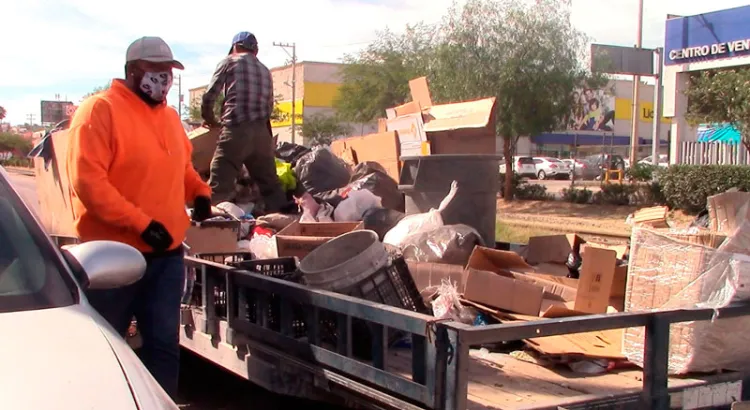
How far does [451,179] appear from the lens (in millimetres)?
6156

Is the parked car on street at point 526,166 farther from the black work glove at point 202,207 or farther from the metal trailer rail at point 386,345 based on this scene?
the metal trailer rail at point 386,345

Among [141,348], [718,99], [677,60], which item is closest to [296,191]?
[141,348]

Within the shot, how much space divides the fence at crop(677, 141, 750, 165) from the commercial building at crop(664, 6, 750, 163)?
0.30 m

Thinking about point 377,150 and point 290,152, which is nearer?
point 377,150

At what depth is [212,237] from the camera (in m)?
5.15

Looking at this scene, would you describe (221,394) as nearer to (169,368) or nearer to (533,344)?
(169,368)

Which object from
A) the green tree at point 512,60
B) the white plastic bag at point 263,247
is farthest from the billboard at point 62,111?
the green tree at point 512,60

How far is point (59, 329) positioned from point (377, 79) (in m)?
36.0

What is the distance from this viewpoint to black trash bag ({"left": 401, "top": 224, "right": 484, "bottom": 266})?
16.9 ft

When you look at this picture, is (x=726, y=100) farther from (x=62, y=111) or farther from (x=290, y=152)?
(x=62, y=111)

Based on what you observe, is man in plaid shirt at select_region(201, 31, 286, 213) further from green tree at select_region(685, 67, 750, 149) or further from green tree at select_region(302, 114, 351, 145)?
green tree at select_region(302, 114, 351, 145)

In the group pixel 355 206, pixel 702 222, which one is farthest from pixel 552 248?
pixel 355 206

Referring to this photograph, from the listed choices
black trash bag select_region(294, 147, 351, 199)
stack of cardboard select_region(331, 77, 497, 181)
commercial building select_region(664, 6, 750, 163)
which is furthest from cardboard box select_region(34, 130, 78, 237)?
commercial building select_region(664, 6, 750, 163)

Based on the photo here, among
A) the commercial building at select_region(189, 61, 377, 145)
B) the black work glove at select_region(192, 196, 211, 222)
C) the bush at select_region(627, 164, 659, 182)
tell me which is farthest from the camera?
the commercial building at select_region(189, 61, 377, 145)
